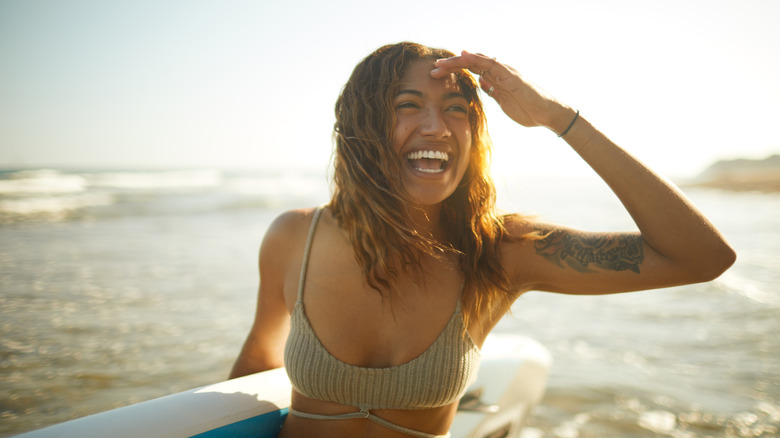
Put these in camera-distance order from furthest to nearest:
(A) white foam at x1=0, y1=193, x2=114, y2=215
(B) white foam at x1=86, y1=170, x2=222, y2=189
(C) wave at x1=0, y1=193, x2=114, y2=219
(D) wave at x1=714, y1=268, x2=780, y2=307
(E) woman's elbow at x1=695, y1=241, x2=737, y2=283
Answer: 1. (B) white foam at x1=86, y1=170, x2=222, y2=189
2. (A) white foam at x1=0, y1=193, x2=114, y2=215
3. (C) wave at x1=0, y1=193, x2=114, y2=219
4. (D) wave at x1=714, y1=268, x2=780, y2=307
5. (E) woman's elbow at x1=695, y1=241, x2=737, y2=283

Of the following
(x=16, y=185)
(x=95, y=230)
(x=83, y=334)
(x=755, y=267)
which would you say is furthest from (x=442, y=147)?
(x=16, y=185)

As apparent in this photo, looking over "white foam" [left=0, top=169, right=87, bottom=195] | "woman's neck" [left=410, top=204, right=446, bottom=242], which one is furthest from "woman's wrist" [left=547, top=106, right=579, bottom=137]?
"white foam" [left=0, top=169, right=87, bottom=195]

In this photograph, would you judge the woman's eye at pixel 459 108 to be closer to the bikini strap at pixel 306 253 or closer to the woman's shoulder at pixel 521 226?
the woman's shoulder at pixel 521 226

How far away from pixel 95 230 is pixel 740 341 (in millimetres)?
12686

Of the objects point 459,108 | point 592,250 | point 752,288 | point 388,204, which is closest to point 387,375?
point 388,204

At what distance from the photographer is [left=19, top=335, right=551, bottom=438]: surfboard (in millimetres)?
1813

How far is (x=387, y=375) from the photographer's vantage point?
1.71 m

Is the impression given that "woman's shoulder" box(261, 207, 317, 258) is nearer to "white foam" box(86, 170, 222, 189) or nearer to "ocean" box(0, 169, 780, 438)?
"ocean" box(0, 169, 780, 438)

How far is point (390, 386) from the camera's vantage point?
5.62 ft

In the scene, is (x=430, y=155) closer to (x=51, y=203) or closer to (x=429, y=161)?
(x=429, y=161)

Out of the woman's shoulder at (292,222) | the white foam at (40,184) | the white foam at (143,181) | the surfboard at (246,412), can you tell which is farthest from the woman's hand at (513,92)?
the white foam at (143,181)

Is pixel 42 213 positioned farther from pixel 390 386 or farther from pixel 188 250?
pixel 390 386

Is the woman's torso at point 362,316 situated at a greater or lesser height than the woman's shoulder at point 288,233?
lesser

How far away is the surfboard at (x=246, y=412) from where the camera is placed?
1.81m
